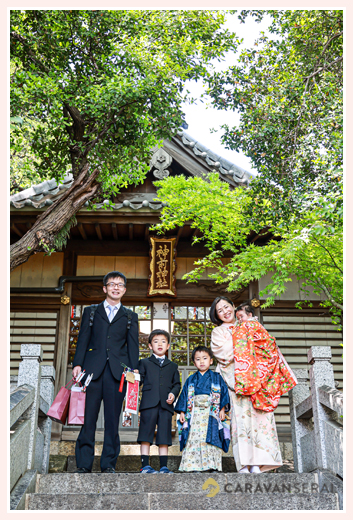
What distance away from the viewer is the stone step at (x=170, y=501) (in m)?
3.77

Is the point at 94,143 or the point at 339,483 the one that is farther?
the point at 94,143

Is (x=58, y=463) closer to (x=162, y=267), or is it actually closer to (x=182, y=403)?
(x=182, y=403)

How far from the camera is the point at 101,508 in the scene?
12.4 ft

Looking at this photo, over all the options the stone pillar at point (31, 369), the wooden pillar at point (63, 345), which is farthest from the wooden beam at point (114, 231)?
the stone pillar at point (31, 369)

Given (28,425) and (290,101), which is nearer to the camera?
(28,425)

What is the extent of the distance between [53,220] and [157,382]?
223 centimetres

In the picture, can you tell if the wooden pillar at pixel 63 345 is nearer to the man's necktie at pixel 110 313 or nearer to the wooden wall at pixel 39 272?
the wooden wall at pixel 39 272

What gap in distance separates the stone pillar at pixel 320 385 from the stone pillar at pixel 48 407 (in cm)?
292

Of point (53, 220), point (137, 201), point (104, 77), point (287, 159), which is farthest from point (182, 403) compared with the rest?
point (137, 201)

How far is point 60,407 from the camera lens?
4.78 metres

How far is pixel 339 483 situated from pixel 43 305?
6.56 meters

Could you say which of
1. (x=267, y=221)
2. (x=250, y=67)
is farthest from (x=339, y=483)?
(x=250, y=67)

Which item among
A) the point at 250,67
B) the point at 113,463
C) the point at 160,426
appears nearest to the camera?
the point at 113,463

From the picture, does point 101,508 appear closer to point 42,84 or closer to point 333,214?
point 333,214
